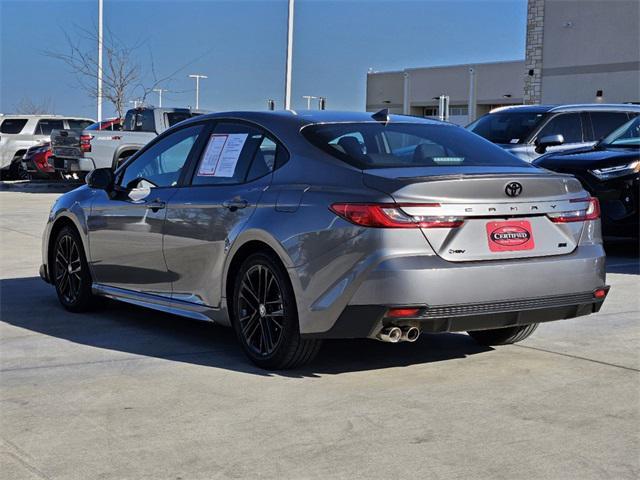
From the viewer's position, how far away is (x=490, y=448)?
4453 mm

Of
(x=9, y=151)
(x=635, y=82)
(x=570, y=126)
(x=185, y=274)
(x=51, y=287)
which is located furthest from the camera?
(x=635, y=82)

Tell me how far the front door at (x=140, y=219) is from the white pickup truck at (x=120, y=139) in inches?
600

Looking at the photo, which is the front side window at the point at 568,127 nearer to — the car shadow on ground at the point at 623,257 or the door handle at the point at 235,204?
the car shadow on ground at the point at 623,257

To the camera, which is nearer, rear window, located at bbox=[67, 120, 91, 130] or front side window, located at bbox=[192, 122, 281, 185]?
front side window, located at bbox=[192, 122, 281, 185]

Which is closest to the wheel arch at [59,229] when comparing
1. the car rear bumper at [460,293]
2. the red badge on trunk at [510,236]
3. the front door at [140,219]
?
the front door at [140,219]

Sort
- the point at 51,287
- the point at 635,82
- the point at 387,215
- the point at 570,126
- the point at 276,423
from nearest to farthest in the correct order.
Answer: the point at 276,423 < the point at 387,215 < the point at 51,287 < the point at 570,126 < the point at 635,82

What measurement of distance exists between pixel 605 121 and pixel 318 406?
448 inches

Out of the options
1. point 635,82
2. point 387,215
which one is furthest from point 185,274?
point 635,82

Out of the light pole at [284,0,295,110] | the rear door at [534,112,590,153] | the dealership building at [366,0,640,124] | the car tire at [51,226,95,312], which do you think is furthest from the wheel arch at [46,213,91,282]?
the dealership building at [366,0,640,124]

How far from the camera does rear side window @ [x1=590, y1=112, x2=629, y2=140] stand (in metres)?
15.3

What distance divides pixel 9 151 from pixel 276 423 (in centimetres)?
2743

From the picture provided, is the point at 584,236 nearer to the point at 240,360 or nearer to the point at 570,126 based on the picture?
the point at 240,360

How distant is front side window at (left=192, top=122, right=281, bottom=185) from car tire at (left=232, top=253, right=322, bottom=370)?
598 mm

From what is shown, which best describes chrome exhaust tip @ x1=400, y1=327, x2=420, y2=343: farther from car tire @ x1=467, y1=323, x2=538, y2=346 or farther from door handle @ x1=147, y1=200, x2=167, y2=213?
door handle @ x1=147, y1=200, x2=167, y2=213
